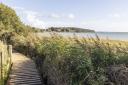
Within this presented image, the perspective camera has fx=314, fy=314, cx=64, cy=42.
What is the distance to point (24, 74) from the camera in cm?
1811

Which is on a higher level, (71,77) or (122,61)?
(122,61)

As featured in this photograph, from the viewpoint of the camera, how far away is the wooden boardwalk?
53.7 feet

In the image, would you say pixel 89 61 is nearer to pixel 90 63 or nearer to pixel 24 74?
pixel 90 63

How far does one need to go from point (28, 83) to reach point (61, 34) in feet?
10.3

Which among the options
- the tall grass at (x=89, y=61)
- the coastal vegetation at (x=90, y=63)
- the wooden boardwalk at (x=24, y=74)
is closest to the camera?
the coastal vegetation at (x=90, y=63)

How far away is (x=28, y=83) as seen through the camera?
1647 centimetres

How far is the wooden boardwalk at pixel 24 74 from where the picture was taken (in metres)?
16.4

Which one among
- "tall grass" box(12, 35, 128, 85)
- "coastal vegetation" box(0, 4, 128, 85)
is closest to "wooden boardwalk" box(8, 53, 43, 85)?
"coastal vegetation" box(0, 4, 128, 85)

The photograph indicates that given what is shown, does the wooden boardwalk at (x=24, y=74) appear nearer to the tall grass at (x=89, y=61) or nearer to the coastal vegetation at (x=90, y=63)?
the coastal vegetation at (x=90, y=63)

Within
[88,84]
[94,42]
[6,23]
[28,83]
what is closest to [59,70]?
[94,42]

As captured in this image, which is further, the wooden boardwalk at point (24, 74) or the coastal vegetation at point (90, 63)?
the wooden boardwalk at point (24, 74)

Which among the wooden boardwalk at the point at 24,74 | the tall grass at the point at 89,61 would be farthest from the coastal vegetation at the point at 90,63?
the wooden boardwalk at the point at 24,74

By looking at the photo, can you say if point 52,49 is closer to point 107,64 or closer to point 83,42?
point 83,42

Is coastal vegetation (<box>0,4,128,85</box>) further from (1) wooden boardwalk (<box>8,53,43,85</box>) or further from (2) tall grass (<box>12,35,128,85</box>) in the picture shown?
Result: (1) wooden boardwalk (<box>8,53,43,85</box>)
